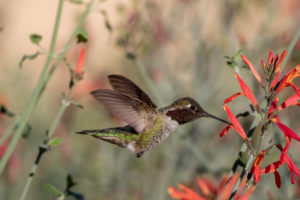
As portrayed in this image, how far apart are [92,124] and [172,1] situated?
188 centimetres

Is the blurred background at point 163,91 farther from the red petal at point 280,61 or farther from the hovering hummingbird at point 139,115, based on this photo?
the red petal at point 280,61

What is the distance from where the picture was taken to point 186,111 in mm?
2357

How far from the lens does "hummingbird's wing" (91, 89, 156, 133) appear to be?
7.30 feet

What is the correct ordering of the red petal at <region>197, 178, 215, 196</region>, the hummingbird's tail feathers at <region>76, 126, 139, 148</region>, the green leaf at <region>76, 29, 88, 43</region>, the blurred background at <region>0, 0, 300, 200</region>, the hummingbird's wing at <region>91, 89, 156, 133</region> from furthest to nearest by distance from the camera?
the blurred background at <region>0, 0, 300, 200</region>
the red petal at <region>197, 178, 215, 196</region>
the hummingbird's tail feathers at <region>76, 126, 139, 148</region>
the green leaf at <region>76, 29, 88, 43</region>
the hummingbird's wing at <region>91, 89, 156, 133</region>

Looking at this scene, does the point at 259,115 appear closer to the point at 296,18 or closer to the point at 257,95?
the point at 257,95

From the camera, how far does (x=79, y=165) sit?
4508 mm

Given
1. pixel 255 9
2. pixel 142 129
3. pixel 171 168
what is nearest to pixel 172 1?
pixel 255 9

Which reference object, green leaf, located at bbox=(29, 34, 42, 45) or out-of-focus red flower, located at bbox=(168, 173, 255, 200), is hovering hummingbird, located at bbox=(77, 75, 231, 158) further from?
green leaf, located at bbox=(29, 34, 42, 45)

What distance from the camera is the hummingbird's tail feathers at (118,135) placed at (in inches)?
98.7

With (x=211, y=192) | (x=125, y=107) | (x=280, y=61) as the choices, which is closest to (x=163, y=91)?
(x=211, y=192)

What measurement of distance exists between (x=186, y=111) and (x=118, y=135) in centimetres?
45

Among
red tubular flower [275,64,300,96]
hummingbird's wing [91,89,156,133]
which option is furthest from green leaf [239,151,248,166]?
hummingbird's wing [91,89,156,133]

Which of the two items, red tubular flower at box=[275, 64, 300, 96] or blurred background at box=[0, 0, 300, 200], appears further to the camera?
blurred background at box=[0, 0, 300, 200]

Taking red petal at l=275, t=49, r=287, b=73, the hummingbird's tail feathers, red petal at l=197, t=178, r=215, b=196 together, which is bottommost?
red petal at l=197, t=178, r=215, b=196
